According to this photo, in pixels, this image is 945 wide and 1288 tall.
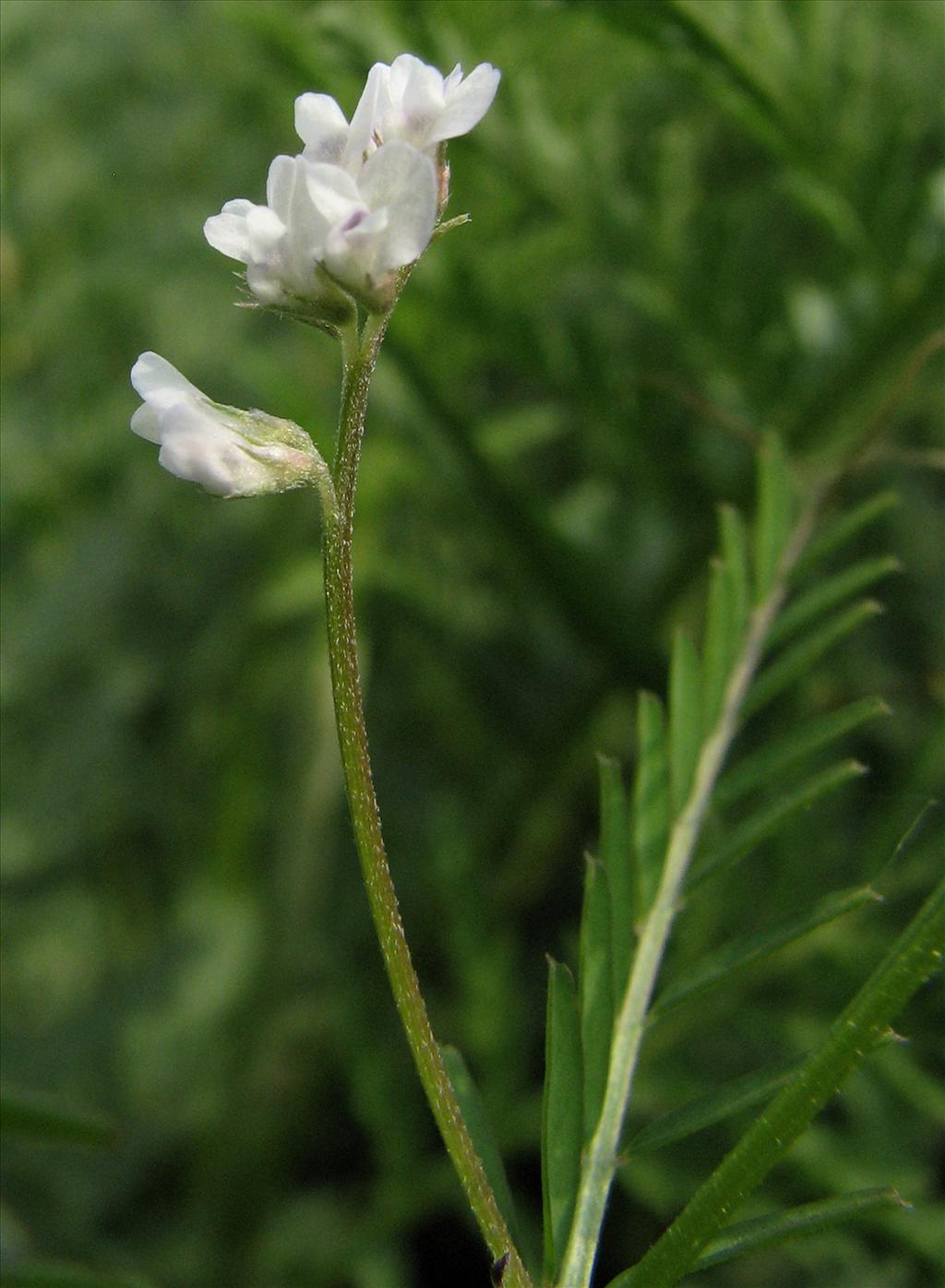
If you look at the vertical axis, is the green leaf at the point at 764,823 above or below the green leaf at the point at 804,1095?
above

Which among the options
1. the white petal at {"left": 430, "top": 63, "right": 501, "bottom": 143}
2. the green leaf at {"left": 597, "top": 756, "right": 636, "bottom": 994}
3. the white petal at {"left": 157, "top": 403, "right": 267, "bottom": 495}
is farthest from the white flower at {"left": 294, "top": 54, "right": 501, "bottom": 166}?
the green leaf at {"left": 597, "top": 756, "right": 636, "bottom": 994}

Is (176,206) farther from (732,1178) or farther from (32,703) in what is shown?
(732,1178)

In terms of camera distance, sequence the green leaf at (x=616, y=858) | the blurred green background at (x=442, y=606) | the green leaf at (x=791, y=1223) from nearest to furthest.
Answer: the green leaf at (x=791, y=1223) < the green leaf at (x=616, y=858) < the blurred green background at (x=442, y=606)

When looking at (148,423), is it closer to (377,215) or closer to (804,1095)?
(377,215)

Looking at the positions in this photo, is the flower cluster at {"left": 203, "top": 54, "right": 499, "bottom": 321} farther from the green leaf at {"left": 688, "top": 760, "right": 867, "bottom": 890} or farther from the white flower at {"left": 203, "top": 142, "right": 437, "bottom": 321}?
the green leaf at {"left": 688, "top": 760, "right": 867, "bottom": 890}

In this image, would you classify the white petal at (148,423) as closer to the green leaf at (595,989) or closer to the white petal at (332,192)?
the white petal at (332,192)

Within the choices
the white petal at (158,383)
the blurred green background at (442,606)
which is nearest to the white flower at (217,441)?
the white petal at (158,383)
